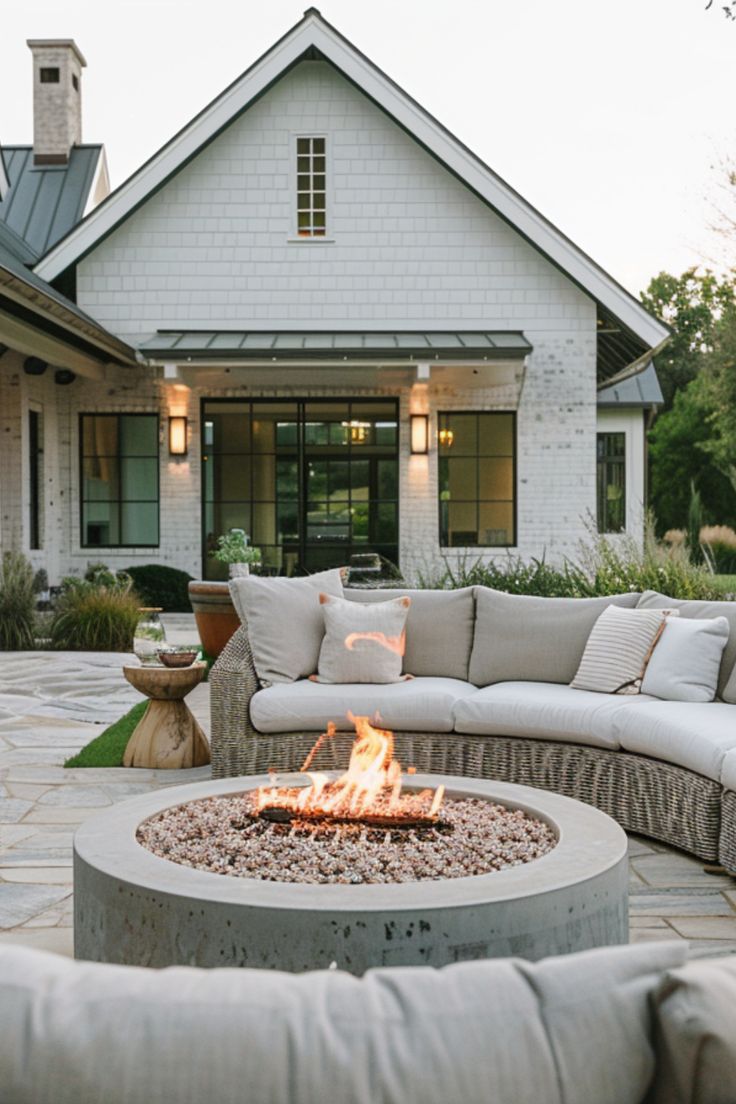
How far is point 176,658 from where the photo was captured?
5.17 metres

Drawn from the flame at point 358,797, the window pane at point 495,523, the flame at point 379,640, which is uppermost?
the window pane at point 495,523

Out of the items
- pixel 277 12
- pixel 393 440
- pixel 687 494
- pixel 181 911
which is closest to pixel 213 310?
pixel 393 440

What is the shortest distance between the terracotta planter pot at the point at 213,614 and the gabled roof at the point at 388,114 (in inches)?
199

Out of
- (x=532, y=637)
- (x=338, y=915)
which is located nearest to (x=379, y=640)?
(x=532, y=637)

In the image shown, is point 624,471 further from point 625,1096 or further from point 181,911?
point 625,1096

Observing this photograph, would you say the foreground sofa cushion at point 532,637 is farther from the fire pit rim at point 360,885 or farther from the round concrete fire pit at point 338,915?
the round concrete fire pit at point 338,915

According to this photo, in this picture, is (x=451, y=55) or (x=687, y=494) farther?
(x=687, y=494)

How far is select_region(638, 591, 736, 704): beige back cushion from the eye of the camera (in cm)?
431

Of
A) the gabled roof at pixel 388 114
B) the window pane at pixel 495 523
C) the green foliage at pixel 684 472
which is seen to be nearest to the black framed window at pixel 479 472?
the window pane at pixel 495 523

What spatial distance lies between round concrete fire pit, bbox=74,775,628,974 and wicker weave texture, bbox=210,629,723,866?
53.2 inches

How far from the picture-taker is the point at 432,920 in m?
2.16

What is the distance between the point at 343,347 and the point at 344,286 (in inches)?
54.4

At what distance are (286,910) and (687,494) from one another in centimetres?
2594

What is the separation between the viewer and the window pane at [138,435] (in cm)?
1215
